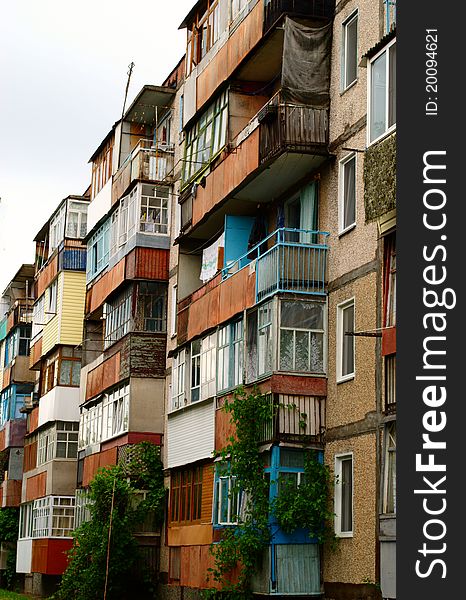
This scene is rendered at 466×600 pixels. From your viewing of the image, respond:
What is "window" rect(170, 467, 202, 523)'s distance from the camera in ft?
117

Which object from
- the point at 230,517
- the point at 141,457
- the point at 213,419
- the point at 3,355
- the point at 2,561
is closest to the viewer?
the point at 230,517

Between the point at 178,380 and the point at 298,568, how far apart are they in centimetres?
1032

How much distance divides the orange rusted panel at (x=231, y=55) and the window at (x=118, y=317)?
335 inches

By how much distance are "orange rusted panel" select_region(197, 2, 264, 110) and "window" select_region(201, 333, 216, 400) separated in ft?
21.7

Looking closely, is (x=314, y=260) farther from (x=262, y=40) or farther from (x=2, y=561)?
(x=2, y=561)

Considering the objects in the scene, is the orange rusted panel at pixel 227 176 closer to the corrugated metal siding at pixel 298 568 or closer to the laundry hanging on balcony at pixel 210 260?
the laundry hanging on balcony at pixel 210 260

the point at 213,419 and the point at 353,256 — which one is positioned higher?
the point at 353,256

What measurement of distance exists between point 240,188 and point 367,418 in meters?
8.13

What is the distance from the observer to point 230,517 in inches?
1211

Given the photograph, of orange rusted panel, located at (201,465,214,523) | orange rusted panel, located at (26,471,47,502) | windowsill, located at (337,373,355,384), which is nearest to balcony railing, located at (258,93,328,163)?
windowsill, located at (337,373,355,384)

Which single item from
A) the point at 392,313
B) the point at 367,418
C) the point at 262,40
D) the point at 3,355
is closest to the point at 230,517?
the point at 367,418

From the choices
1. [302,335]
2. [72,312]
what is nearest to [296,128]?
[302,335]

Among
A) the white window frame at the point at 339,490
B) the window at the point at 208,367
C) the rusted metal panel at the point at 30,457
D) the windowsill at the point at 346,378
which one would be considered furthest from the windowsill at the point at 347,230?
the rusted metal panel at the point at 30,457

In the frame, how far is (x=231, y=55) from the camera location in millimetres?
33875
